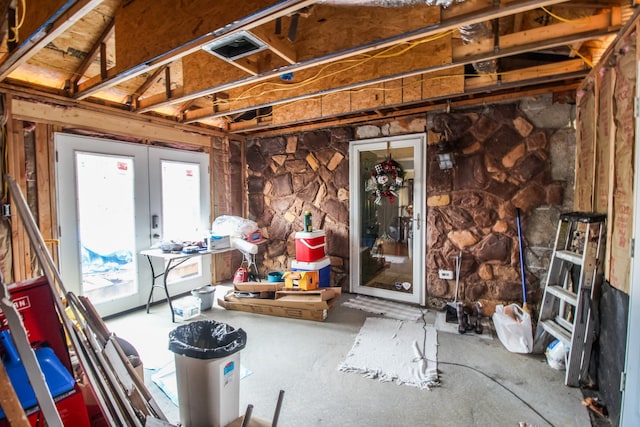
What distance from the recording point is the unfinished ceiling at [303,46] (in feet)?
5.68

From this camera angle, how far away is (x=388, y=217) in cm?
426

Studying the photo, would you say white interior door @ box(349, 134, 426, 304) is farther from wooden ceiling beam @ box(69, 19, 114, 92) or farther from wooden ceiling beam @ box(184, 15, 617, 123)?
wooden ceiling beam @ box(69, 19, 114, 92)

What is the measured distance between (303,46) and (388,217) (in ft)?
8.74

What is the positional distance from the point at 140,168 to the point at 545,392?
14.6 feet

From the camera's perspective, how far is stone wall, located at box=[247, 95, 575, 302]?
3.13 meters

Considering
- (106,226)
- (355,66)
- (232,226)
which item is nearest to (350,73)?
(355,66)

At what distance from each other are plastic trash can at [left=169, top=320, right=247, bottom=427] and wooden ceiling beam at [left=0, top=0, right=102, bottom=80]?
1824 millimetres

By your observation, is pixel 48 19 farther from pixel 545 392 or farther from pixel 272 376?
pixel 545 392

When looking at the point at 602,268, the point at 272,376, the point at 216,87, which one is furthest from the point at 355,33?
the point at 272,376

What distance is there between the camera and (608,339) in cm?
198

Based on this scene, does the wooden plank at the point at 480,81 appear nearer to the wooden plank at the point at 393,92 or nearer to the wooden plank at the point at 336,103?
the wooden plank at the point at 393,92

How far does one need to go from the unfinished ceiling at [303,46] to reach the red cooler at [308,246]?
1534 millimetres

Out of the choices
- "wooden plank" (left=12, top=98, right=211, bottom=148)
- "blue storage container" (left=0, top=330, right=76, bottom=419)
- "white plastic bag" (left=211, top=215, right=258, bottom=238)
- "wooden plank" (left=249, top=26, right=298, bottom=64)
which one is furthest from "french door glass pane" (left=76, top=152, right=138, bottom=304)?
"wooden plank" (left=249, top=26, right=298, bottom=64)

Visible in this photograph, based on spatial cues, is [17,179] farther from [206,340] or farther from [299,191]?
[299,191]
